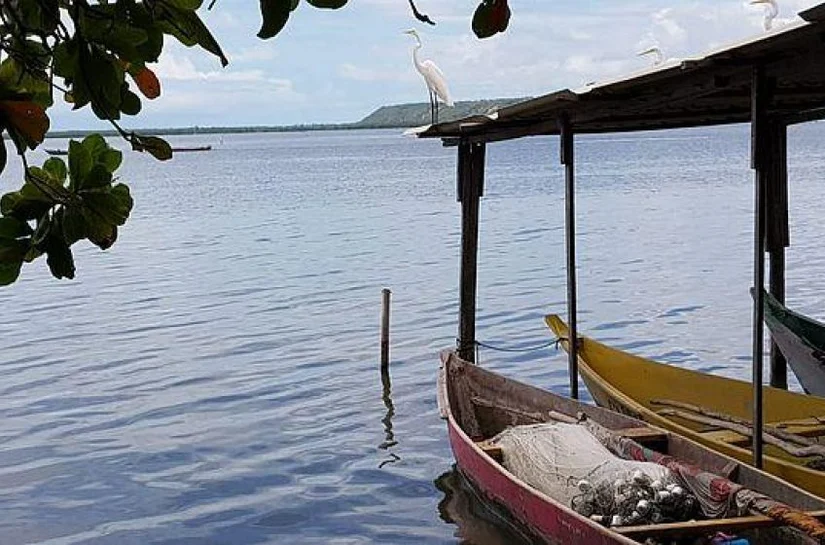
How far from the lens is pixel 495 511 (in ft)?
29.0

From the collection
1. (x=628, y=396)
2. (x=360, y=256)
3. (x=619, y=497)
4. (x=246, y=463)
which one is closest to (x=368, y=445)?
(x=246, y=463)

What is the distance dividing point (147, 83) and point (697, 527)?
510cm

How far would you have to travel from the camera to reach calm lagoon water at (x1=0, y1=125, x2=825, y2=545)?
1045 centimetres

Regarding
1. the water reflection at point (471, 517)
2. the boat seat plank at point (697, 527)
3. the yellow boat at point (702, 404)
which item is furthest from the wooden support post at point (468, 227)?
the boat seat plank at point (697, 527)

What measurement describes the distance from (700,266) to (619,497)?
1740 cm

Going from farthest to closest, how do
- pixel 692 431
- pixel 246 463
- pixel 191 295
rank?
pixel 191 295
pixel 246 463
pixel 692 431

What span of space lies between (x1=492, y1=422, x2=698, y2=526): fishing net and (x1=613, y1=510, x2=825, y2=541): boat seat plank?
216 millimetres

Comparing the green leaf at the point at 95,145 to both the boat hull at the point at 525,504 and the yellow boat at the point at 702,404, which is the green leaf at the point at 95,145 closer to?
the boat hull at the point at 525,504

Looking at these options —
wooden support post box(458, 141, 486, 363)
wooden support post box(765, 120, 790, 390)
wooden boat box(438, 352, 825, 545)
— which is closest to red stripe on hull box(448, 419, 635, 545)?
wooden boat box(438, 352, 825, 545)

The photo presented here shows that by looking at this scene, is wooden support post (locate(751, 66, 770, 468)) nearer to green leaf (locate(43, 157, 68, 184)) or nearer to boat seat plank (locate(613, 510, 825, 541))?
boat seat plank (locate(613, 510, 825, 541))

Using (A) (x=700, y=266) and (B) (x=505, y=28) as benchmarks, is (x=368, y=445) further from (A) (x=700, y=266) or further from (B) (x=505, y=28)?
(A) (x=700, y=266)

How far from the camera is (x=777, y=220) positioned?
453 inches

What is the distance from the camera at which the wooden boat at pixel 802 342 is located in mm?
9820

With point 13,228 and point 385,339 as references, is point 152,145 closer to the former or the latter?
point 13,228
